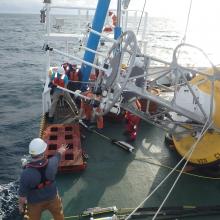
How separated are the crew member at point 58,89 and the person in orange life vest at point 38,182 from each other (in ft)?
14.5

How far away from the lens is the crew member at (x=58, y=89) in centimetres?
944

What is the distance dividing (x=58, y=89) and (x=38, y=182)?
510 cm

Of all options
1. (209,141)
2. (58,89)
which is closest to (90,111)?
(58,89)

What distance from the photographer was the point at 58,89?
9.72 metres

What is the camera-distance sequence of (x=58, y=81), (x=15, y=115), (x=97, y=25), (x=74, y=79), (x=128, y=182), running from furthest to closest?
(x=15, y=115)
(x=74, y=79)
(x=97, y=25)
(x=58, y=81)
(x=128, y=182)

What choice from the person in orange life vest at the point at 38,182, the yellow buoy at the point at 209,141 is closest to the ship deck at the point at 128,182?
the yellow buoy at the point at 209,141

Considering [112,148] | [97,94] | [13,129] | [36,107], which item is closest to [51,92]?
[97,94]

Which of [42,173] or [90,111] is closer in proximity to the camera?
[42,173]

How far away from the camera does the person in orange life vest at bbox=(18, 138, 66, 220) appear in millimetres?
4863

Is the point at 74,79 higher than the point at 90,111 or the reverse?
higher

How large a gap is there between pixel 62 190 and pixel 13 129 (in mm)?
9004

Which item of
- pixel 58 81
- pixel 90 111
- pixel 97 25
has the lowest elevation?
pixel 90 111

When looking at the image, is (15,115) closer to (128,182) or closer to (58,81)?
(58,81)

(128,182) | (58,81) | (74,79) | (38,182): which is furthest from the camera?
(74,79)
